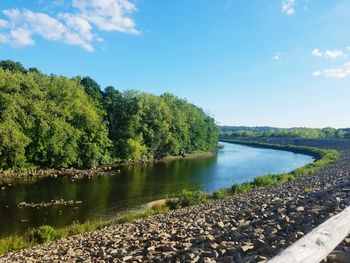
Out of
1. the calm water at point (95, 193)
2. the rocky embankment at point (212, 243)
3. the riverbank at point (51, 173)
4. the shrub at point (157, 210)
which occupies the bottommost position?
the calm water at point (95, 193)

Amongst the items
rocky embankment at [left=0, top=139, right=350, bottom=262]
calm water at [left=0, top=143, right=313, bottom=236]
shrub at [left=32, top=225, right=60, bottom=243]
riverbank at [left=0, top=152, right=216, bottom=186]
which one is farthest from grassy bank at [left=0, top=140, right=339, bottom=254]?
riverbank at [left=0, top=152, right=216, bottom=186]

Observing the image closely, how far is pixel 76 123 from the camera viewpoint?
72.7 m

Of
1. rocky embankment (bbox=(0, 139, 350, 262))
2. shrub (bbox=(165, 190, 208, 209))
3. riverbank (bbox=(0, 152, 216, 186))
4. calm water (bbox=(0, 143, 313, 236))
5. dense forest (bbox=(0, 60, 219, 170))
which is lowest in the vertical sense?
calm water (bbox=(0, 143, 313, 236))

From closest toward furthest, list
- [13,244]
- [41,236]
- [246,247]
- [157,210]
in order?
[246,247] → [13,244] → [41,236] → [157,210]

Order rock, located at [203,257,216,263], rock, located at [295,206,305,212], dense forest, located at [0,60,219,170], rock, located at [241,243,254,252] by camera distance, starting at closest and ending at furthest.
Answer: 1. rock, located at [203,257,216,263]
2. rock, located at [241,243,254,252]
3. rock, located at [295,206,305,212]
4. dense forest, located at [0,60,219,170]

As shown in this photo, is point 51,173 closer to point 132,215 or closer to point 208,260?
point 132,215

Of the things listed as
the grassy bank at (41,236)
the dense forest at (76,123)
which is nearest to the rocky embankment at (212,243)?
the grassy bank at (41,236)

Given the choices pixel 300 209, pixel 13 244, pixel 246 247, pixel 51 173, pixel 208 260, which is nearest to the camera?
pixel 208 260

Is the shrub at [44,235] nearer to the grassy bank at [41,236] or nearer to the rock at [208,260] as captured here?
the grassy bank at [41,236]

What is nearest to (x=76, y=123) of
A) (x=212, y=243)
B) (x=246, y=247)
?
(x=212, y=243)

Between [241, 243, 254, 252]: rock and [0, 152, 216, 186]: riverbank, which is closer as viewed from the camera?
[241, 243, 254, 252]: rock

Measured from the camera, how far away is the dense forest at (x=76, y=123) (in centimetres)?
5781

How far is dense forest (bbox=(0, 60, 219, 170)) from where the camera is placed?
57.8 metres

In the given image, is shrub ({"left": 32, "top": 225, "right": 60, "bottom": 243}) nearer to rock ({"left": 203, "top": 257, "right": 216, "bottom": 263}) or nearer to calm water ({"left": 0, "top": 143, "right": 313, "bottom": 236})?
calm water ({"left": 0, "top": 143, "right": 313, "bottom": 236})
